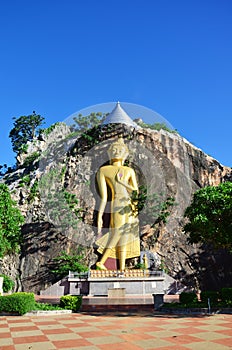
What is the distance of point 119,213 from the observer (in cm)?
2714

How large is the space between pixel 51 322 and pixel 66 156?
25029 millimetres

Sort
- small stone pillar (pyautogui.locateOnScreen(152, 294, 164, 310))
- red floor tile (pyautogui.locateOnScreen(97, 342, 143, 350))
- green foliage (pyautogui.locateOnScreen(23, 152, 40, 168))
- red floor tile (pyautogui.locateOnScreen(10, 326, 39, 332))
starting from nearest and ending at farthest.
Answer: red floor tile (pyautogui.locateOnScreen(97, 342, 143, 350)), red floor tile (pyautogui.locateOnScreen(10, 326, 39, 332)), small stone pillar (pyautogui.locateOnScreen(152, 294, 164, 310)), green foliage (pyautogui.locateOnScreen(23, 152, 40, 168))

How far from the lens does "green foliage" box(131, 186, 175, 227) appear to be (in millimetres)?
30234

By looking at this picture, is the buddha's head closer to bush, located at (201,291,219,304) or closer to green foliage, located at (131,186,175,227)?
green foliage, located at (131,186,175,227)

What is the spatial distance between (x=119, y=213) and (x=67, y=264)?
6261 mm

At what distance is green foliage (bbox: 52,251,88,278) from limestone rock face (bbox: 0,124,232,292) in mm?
915

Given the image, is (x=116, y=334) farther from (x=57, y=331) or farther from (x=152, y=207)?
(x=152, y=207)

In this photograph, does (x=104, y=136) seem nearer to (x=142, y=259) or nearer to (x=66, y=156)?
(x=66, y=156)

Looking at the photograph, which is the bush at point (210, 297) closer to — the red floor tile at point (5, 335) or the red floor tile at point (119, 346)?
the red floor tile at point (119, 346)

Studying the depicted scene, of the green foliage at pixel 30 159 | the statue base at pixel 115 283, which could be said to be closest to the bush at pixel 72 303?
the statue base at pixel 115 283

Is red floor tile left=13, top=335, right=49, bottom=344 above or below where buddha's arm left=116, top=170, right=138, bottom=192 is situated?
below

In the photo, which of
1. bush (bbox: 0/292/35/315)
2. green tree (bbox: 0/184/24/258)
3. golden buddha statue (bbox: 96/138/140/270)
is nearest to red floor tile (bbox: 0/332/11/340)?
bush (bbox: 0/292/35/315)

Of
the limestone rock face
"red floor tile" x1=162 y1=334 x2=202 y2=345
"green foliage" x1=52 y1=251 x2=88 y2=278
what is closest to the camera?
"red floor tile" x1=162 y1=334 x2=202 y2=345

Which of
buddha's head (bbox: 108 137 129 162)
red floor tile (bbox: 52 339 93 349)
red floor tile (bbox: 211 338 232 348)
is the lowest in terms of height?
red floor tile (bbox: 211 338 232 348)
